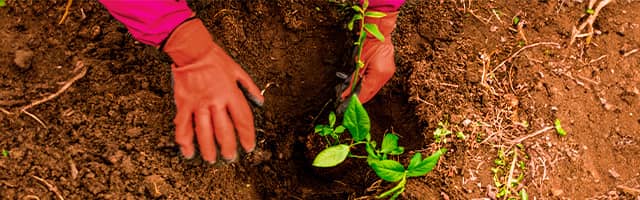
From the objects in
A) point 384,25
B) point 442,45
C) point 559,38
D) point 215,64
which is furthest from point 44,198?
point 559,38

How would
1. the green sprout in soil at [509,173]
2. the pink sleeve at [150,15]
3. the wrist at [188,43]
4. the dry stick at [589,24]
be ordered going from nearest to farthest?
the pink sleeve at [150,15]
the wrist at [188,43]
the green sprout in soil at [509,173]
the dry stick at [589,24]

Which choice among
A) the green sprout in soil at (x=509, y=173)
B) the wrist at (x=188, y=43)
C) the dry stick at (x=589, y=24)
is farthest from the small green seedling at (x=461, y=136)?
the wrist at (x=188, y=43)

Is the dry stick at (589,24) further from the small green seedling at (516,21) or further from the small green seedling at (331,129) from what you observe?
the small green seedling at (331,129)

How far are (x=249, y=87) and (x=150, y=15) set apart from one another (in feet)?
1.17

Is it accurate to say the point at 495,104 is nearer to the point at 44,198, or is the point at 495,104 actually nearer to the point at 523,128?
the point at 523,128

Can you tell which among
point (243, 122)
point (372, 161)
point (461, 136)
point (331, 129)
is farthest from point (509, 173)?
point (243, 122)

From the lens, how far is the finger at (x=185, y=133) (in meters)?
1.52

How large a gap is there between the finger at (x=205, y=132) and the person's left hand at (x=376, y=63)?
1.41 ft

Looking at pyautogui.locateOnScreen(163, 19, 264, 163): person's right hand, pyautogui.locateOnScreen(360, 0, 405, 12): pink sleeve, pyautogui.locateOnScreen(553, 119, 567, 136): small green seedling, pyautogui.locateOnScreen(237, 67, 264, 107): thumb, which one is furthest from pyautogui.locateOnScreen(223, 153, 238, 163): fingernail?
pyautogui.locateOnScreen(553, 119, 567, 136): small green seedling

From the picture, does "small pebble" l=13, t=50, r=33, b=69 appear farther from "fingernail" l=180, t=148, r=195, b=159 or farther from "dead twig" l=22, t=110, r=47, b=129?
"fingernail" l=180, t=148, r=195, b=159

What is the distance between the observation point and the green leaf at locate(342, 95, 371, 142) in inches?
55.1

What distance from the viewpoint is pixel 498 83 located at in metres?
1.79

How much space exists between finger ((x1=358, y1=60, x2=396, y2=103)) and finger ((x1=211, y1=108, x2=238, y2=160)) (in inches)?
16.8

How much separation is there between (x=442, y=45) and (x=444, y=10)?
15 cm
